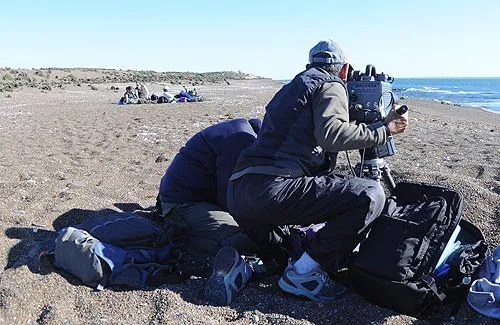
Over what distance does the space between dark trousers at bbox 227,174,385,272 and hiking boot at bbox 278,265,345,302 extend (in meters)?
0.08

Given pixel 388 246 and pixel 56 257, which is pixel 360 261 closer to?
pixel 388 246

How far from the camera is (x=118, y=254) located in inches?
144

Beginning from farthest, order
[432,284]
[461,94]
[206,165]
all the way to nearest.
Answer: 1. [461,94]
2. [206,165]
3. [432,284]

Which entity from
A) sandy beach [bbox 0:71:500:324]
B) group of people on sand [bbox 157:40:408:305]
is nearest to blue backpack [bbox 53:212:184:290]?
sandy beach [bbox 0:71:500:324]

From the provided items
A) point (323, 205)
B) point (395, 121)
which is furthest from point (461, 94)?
point (323, 205)

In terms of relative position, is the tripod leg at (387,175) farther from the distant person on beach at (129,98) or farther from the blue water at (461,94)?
the distant person on beach at (129,98)

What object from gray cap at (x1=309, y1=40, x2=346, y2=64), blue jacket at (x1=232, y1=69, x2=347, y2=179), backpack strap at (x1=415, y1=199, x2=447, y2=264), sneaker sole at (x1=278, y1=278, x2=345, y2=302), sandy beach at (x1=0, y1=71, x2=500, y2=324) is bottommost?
sandy beach at (x1=0, y1=71, x2=500, y2=324)

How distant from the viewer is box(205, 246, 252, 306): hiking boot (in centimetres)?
328

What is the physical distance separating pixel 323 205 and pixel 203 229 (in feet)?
4.00

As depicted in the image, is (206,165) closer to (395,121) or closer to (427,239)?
(395,121)

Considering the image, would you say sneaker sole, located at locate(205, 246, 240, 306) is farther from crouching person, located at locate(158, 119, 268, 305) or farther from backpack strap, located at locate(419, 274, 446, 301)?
backpack strap, located at locate(419, 274, 446, 301)

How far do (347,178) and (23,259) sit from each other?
234cm

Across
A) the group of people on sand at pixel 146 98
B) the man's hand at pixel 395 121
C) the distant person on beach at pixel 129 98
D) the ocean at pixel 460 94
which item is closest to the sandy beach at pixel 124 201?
the man's hand at pixel 395 121

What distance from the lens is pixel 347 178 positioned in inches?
133
